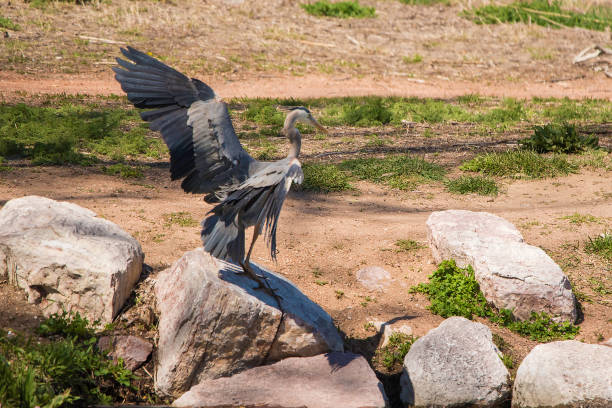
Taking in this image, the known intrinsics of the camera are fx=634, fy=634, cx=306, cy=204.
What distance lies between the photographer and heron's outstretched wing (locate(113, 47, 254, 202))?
13.3 ft

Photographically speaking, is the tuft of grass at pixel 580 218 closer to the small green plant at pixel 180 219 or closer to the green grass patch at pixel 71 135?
the small green plant at pixel 180 219

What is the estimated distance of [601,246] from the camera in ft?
20.5

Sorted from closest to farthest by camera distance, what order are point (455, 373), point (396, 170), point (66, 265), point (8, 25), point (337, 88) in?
point (455, 373), point (66, 265), point (396, 170), point (337, 88), point (8, 25)

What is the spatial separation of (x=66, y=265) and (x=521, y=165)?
234 inches

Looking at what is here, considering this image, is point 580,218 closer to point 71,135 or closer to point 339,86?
point 71,135

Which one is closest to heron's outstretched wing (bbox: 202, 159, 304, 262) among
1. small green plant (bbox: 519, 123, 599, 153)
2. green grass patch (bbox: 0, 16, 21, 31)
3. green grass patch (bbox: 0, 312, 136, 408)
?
green grass patch (bbox: 0, 312, 136, 408)

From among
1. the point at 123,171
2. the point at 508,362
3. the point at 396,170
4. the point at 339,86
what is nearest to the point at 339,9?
the point at 339,86

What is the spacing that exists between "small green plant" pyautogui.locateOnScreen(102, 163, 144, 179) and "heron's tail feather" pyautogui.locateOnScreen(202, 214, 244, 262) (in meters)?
3.50

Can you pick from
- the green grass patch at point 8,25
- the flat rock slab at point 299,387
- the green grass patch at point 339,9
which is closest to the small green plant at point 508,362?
the flat rock slab at point 299,387

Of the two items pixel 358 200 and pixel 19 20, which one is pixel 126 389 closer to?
pixel 358 200

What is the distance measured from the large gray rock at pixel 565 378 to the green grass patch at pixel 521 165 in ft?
13.1

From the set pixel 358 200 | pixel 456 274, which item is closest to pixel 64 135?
pixel 358 200

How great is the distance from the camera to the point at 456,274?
5.64 m

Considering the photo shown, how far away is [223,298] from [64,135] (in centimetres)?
474
